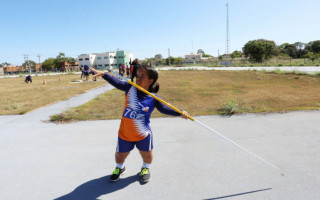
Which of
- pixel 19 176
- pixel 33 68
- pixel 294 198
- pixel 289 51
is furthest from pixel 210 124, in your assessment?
pixel 33 68

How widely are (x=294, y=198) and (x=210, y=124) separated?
8.72 ft

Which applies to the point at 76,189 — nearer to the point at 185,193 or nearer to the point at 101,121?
the point at 185,193

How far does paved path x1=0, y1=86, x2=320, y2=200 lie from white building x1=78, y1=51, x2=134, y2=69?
9317 cm

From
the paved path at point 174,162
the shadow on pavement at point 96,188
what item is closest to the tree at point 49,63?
the paved path at point 174,162

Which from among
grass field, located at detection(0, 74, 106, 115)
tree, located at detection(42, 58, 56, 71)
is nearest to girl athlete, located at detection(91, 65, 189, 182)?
grass field, located at detection(0, 74, 106, 115)

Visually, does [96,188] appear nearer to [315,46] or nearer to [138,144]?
[138,144]

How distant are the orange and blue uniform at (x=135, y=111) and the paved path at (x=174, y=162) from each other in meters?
0.71

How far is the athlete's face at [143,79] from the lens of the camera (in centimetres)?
230

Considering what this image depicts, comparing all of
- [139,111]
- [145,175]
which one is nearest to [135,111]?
[139,111]

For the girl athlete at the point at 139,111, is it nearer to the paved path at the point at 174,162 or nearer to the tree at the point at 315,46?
the paved path at the point at 174,162

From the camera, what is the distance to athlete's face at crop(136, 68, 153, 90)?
90.4 inches

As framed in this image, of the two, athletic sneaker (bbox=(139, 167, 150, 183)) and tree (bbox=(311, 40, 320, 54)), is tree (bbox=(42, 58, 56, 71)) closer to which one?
athletic sneaker (bbox=(139, 167, 150, 183))

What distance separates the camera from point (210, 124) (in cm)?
475

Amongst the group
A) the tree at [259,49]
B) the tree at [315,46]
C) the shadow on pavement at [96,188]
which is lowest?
the shadow on pavement at [96,188]
